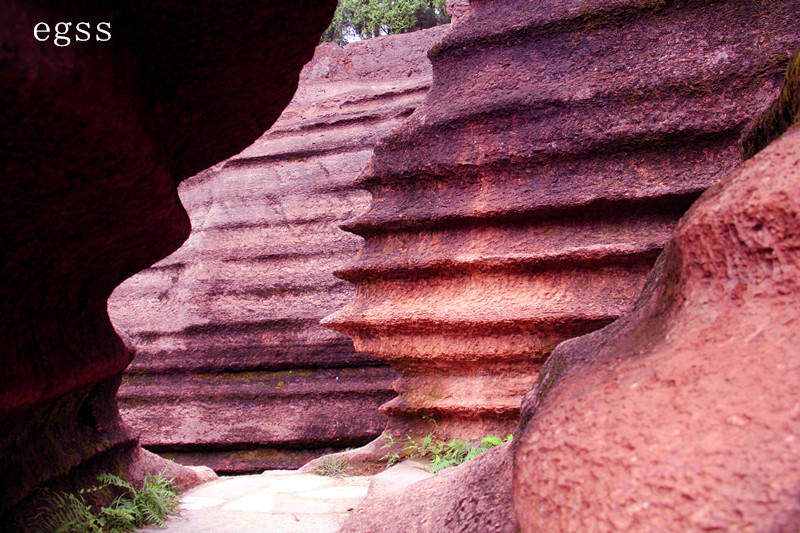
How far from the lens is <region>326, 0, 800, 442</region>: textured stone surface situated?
2.17 m

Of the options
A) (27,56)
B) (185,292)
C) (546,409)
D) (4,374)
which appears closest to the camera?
(27,56)

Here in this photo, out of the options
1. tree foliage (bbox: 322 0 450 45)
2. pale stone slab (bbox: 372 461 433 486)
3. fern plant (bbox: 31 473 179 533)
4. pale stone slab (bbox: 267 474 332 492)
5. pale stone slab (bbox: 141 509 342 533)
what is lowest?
pale stone slab (bbox: 267 474 332 492)

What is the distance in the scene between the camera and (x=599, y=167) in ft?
7.49

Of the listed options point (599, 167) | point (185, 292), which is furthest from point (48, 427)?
point (185, 292)

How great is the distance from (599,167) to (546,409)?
1614mm

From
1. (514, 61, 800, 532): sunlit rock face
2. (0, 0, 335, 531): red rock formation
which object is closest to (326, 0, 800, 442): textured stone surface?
(0, 0, 335, 531): red rock formation

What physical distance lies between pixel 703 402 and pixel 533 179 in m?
1.78

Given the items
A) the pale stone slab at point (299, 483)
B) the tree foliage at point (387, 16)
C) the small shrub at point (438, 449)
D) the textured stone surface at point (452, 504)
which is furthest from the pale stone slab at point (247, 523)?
the tree foliage at point (387, 16)

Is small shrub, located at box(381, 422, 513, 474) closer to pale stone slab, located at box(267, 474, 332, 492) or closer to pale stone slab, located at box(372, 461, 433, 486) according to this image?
pale stone slab, located at box(372, 461, 433, 486)

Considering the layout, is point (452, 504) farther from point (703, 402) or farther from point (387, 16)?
point (387, 16)

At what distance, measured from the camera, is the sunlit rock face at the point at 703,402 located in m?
0.58

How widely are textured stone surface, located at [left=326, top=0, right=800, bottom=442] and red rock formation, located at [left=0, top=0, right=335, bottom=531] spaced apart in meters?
1.25

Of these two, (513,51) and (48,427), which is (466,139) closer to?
(513,51)

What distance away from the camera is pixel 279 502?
2176 millimetres
